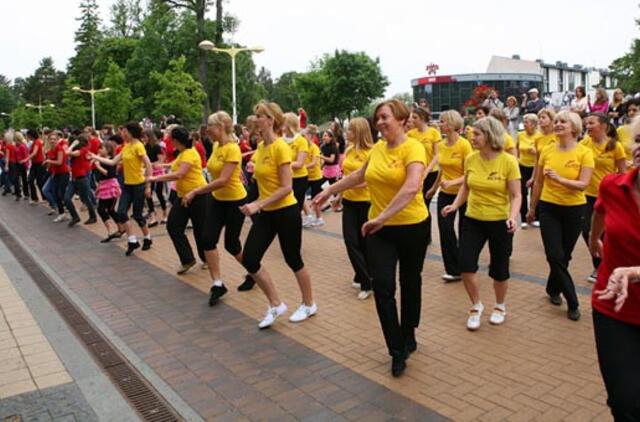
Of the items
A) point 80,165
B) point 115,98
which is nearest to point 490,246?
point 80,165

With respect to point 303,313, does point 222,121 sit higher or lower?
higher

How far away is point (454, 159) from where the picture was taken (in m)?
6.82

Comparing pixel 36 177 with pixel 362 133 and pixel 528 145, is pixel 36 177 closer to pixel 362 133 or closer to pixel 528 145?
pixel 362 133

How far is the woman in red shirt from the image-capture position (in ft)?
8.36

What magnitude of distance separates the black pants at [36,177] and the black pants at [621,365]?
15403 millimetres

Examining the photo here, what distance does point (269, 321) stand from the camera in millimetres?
5594

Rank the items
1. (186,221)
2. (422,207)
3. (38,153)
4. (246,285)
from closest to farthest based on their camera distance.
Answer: (422,207) < (246,285) < (186,221) < (38,153)

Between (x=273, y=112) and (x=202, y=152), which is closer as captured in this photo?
(x=273, y=112)

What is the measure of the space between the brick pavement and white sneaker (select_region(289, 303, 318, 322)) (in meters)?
0.09

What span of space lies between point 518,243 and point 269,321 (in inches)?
197

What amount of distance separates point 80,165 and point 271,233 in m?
7.87

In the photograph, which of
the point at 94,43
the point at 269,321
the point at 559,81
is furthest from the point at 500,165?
the point at 559,81

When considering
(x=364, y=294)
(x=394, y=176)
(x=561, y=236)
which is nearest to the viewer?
(x=394, y=176)

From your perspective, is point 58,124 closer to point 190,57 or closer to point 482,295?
point 190,57
